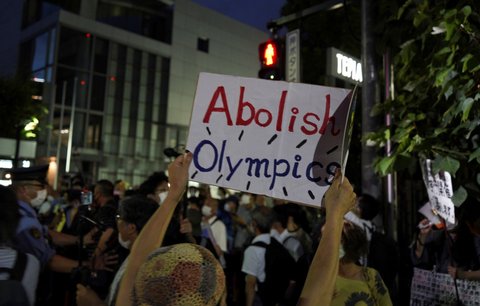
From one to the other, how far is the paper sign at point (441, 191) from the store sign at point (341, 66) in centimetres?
238

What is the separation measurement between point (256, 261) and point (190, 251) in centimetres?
402

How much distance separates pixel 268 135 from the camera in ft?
8.88

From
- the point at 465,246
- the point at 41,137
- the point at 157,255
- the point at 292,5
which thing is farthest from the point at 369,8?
the point at 41,137

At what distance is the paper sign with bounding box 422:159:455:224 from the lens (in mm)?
3893

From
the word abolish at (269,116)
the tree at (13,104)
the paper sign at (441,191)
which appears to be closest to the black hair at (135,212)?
the word abolish at (269,116)

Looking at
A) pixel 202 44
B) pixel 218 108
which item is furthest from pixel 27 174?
pixel 202 44

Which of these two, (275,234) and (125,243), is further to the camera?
(275,234)

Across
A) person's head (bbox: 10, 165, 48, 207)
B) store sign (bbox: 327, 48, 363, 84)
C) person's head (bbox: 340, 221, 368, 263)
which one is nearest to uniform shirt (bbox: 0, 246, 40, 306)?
person's head (bbox: 340, 221, 368, 263)

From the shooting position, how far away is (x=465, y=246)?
417 centimetres

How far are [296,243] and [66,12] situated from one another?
1126 inches

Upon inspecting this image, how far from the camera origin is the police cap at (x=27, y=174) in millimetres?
4195

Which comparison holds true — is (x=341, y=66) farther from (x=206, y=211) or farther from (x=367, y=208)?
(x=206, y=211)

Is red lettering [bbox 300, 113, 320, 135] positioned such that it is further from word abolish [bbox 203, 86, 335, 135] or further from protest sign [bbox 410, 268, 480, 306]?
protest sign [bbox 410, 268, 480, 306]

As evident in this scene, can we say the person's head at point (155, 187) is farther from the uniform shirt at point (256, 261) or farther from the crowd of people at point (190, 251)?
the uniform shirt at point (256, 261)
